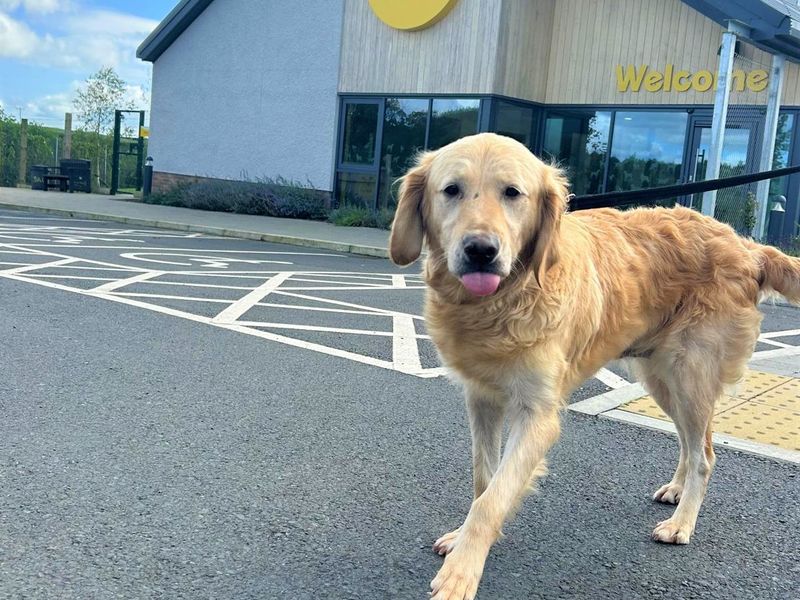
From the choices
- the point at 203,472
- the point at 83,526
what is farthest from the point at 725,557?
the point at 83,526

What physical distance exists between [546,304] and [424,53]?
16556 mm

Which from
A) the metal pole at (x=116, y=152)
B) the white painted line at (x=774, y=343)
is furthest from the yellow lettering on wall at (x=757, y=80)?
the metal pole at (x=116, y=152)

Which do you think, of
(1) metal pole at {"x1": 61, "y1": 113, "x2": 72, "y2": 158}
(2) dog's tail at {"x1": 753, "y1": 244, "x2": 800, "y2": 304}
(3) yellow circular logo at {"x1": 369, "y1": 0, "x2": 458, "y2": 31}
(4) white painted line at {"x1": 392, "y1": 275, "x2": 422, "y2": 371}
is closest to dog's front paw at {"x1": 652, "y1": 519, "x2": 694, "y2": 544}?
(2) dog's tail at {"x1": 753, "y1": 244, "x2": 800, "y2": 304}

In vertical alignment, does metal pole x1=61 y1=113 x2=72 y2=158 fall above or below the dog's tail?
above

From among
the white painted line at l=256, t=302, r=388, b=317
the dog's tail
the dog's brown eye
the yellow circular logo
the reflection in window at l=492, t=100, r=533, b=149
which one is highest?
the yellow circular logo

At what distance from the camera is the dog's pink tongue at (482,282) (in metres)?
2.72

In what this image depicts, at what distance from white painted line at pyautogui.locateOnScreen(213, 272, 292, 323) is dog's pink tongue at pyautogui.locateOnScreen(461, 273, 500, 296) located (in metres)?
4.57

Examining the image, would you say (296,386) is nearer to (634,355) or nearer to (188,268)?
(634,355)

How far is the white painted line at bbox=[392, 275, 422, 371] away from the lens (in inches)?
227

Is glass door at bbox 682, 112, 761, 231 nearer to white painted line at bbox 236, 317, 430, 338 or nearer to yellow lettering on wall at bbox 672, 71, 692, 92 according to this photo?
yellow lettering on wall at bbox 672, 71, 692, 92

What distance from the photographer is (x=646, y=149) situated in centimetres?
1725

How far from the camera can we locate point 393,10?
1856 cm

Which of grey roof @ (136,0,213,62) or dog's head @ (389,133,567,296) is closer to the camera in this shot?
dog's head @ (389,133,567,296)

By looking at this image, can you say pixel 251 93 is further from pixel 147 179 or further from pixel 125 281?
pixel 125 281
